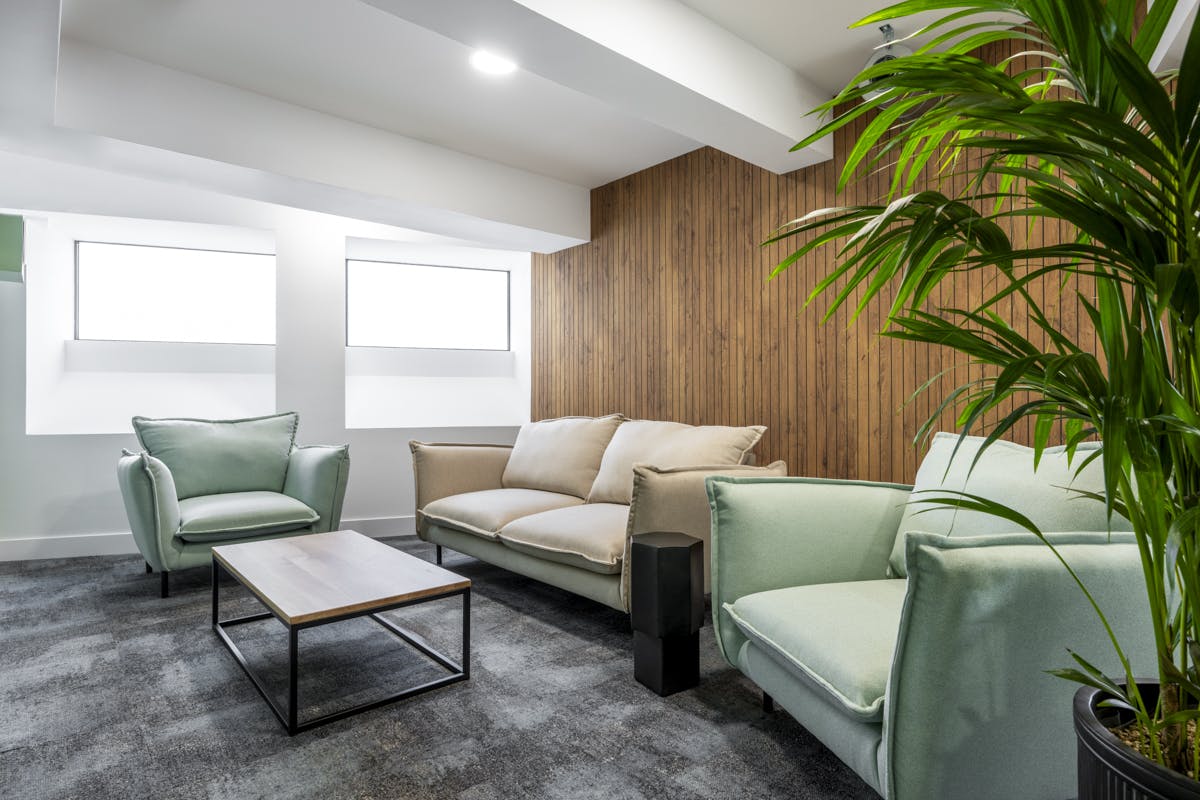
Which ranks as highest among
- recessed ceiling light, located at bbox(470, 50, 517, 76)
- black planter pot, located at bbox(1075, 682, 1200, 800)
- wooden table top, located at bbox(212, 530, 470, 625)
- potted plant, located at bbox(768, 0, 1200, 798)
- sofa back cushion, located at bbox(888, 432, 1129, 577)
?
recessed ceiling light, located at bbox(470, 50, 517, 76)

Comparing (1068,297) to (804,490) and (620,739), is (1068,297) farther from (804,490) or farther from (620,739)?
(620,739)

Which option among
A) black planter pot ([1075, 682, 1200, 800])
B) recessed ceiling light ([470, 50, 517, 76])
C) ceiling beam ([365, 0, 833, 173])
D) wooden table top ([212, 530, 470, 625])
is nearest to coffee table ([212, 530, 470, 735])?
wooden table top ([212, 530, 470, 625])

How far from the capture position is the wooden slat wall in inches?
115

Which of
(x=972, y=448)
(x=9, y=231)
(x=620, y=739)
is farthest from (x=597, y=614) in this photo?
(x=9, y=231)

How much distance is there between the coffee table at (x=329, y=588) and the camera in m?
1.85

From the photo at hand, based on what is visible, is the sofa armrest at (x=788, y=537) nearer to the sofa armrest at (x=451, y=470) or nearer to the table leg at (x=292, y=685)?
the table leg at (x=292, y=685)

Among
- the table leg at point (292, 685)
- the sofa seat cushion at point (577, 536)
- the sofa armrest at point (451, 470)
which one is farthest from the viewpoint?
the sofa armrest at point (451, 470)

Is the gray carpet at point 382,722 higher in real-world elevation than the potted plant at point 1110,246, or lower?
lower

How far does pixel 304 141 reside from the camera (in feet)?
10.4

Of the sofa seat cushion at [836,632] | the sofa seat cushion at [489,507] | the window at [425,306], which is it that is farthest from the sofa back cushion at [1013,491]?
the window at [425,306]

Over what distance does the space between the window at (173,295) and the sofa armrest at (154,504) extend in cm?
163

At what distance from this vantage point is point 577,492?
3422 millimetres

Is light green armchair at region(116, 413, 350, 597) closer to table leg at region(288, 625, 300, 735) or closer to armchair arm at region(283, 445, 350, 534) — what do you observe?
armchair arm at region(283, 445, 350, 534)

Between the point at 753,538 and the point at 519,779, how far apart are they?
2.79 ft
